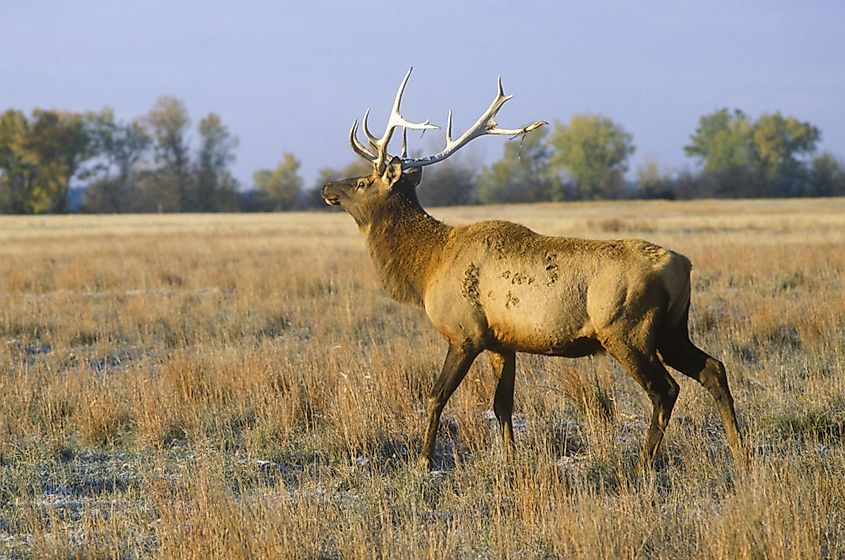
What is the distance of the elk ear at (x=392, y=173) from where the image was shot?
7461 millimetres

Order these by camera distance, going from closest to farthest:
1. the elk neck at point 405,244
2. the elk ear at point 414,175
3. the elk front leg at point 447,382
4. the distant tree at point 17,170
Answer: the elk front leg at point 447,382
the elk neck at point 405,244
the elk ear at point 414,175
the distant tree at point 17,170

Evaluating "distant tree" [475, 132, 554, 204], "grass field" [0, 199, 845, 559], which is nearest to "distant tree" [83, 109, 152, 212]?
"distant tree" [475, 132, 554, 204]

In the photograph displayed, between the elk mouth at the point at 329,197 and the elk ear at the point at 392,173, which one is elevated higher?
the elk ear at the point at 392,173

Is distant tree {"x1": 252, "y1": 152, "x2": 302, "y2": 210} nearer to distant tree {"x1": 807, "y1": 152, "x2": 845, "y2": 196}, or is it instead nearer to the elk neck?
distant tree {"x1": 807, "y1": 152, "x2": 845, "y2": 196}

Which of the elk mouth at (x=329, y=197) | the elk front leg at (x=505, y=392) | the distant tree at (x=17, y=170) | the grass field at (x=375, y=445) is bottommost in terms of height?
the grass field at (x=375, y=445)

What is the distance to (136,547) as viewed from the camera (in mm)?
4719

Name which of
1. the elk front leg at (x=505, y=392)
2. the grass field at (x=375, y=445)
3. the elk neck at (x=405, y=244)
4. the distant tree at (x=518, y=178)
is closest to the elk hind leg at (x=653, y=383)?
the grass field at (x=375, y=445)

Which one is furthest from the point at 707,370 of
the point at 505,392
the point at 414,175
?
the point at 414,175

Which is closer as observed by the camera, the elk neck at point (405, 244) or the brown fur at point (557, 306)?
the brown fur at point (557, 306)

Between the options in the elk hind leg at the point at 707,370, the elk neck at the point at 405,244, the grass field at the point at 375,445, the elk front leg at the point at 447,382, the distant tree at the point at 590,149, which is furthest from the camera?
the distant tree at the point at 590,149

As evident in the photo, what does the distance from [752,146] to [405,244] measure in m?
103

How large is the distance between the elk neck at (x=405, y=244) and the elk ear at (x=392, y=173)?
10cm

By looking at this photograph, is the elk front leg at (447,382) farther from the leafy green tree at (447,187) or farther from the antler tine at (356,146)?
the leafy green tree at (447,187)

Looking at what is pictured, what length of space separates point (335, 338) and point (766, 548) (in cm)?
735
